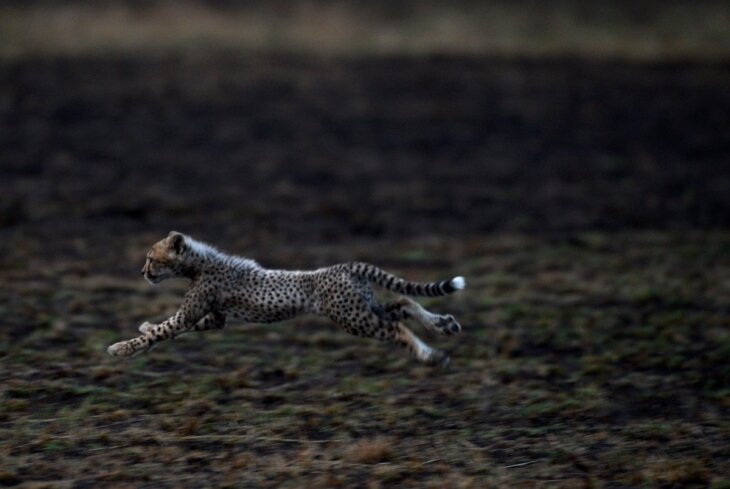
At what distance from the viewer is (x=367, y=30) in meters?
20.1

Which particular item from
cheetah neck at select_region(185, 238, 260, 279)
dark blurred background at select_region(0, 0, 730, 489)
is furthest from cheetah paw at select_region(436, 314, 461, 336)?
cheetah neck at select_region(185, 238, 260, 279)

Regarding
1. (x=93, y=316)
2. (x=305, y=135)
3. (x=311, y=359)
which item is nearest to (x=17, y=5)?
(x=305, y=135)

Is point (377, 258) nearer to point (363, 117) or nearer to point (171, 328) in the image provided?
point (171, 328)

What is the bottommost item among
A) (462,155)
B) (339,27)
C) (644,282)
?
(644,282)

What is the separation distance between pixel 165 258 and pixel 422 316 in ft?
4.80

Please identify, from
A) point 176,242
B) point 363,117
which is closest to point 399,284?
point 176,242

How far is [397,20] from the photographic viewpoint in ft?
68.2

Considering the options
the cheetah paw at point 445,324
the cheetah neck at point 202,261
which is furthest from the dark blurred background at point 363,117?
the cheetah paw at point 445,324

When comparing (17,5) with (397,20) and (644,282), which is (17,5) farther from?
(644,282)

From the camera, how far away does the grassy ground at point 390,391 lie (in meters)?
5.99

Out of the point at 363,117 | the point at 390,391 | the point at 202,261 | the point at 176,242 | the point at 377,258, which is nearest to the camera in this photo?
the point at 176,242

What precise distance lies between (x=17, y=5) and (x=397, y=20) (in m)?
6.57

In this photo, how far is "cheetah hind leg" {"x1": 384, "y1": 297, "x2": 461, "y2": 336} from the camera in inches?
257

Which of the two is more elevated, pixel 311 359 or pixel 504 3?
pixel 504 3
